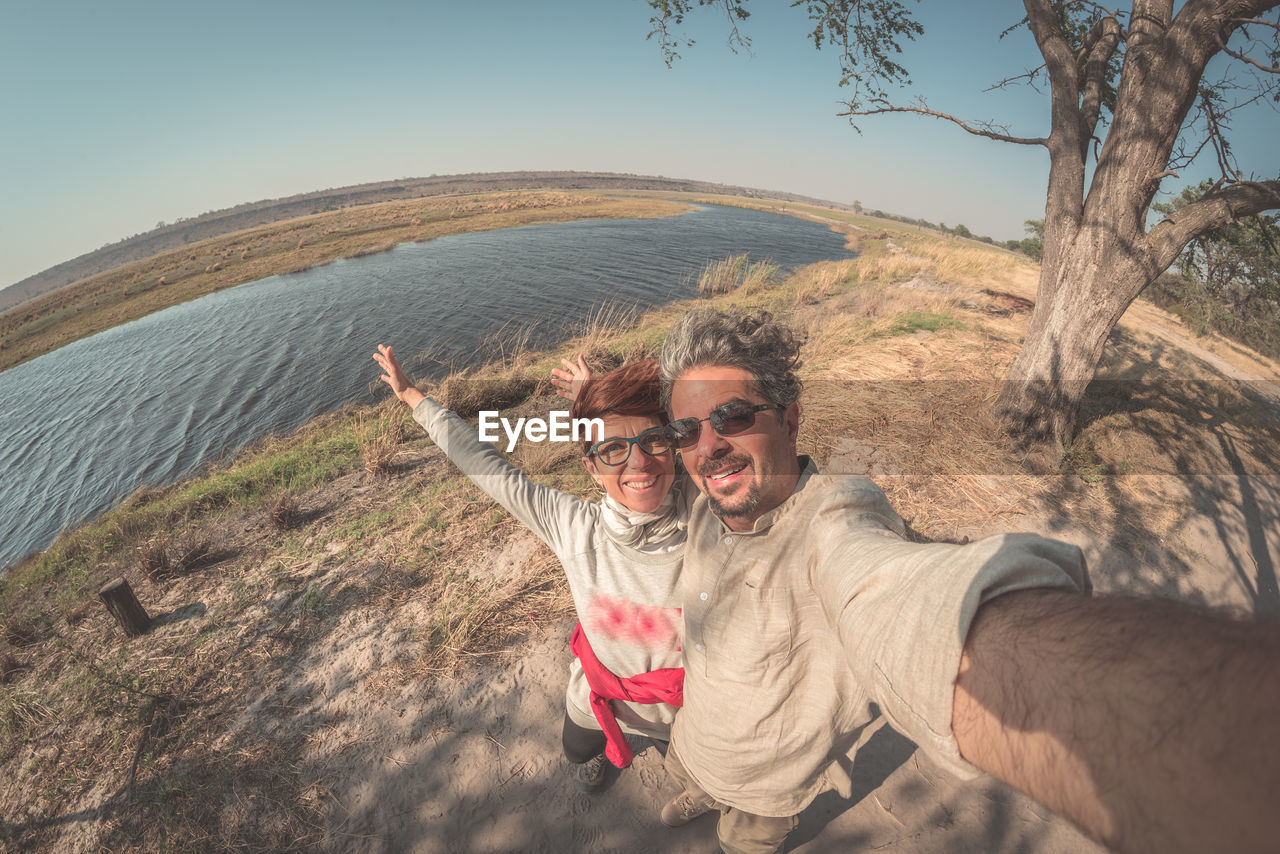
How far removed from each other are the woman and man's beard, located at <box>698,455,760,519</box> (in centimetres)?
34

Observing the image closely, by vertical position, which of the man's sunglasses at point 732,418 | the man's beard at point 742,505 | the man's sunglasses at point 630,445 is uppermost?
the man's sunglasses at point 732,418

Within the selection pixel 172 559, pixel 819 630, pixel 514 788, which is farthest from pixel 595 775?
pixel 172 559

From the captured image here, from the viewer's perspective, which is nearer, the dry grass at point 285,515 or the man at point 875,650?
the man at point 875,650

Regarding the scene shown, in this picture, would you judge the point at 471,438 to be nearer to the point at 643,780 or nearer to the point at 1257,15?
the point at 643,780

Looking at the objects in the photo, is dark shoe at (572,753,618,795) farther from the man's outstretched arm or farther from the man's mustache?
the man's outstretched arm

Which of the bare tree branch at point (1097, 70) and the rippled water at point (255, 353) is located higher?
the bare tree branch at point (1097, 70)

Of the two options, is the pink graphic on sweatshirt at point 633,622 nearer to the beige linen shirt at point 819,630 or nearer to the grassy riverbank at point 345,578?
the beige linen shirt at point 819,630

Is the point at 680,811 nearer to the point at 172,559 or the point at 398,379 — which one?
the point at 398,379

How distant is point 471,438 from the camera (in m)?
2.59

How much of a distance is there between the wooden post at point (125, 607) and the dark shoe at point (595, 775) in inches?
183

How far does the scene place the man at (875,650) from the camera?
536mm

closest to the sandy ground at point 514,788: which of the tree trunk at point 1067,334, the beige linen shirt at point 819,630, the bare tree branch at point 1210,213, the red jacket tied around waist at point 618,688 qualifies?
the red jacket tied around waist at point 618,688

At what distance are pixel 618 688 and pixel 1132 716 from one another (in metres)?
1.97

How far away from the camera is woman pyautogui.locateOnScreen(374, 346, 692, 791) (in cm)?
197
